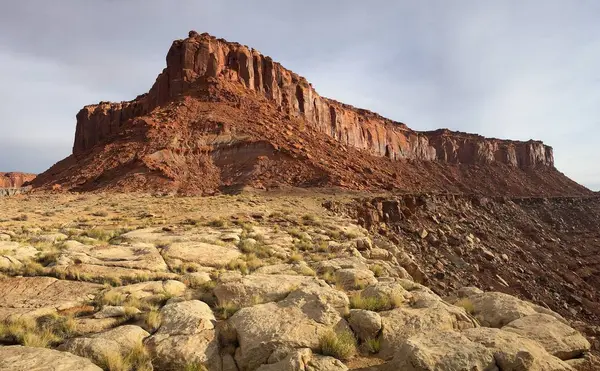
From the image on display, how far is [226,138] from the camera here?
40.0 m

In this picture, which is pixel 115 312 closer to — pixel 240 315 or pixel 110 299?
pixel 110 299

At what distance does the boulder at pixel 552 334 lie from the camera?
5832 mm

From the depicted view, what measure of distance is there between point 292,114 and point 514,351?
4899 cm

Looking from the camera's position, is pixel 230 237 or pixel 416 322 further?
pixel 230 237

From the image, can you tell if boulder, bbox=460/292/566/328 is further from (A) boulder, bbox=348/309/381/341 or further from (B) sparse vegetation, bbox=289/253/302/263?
(B) sparse vegetation, bbox=289/253/302/263

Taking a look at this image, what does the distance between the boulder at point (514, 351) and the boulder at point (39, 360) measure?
4942 mm

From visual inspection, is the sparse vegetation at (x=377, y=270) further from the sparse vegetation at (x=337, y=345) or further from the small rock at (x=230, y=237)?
the small rock at (x=230, y=237)

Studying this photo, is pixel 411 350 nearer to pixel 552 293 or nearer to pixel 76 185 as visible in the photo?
pixel 552 293

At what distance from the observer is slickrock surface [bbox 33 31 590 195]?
36125mm

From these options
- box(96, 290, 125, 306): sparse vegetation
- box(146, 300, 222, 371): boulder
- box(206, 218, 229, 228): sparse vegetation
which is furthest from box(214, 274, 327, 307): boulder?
box(206, 218, 229, 228): sparse vegetation

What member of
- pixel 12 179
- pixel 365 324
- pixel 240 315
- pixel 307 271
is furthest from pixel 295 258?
pixel 12 179

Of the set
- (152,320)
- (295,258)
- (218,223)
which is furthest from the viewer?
(218,223)

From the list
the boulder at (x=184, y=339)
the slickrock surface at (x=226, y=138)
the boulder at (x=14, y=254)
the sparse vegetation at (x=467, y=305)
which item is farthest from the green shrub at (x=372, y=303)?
the slickrock surface at (x=226, y=138)

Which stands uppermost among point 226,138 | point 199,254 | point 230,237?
point 226,138
